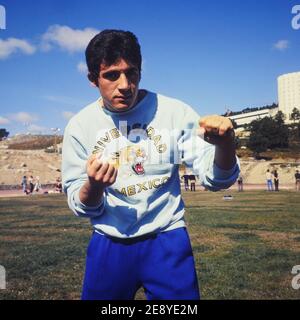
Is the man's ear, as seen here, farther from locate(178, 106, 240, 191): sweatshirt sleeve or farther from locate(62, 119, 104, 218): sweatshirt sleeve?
locate(178, 106, 240, 191): sweatshirt sleeve

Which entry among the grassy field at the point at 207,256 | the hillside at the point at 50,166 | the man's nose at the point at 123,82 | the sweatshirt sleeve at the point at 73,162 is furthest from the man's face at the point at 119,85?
the hillside at the point at 50,166

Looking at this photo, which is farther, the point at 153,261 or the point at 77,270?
the point at 77,270

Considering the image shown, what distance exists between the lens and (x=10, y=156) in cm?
3547

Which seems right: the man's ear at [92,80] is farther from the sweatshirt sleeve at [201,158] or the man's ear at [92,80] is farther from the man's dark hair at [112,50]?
the sweatshirt sleeve at [201,158]

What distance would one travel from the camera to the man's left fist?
1.57 m

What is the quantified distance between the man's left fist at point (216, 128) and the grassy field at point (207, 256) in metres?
2.41

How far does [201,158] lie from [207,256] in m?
3.51

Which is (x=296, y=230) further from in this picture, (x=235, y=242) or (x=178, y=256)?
(x=178, y=256)

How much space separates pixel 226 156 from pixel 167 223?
448 mm

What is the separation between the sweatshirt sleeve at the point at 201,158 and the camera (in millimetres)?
1866

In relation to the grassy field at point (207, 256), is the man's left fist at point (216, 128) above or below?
above

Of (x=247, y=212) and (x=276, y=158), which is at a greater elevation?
(x=276, y=158)

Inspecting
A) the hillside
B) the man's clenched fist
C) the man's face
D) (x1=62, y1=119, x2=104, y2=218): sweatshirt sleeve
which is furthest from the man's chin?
the hillside
